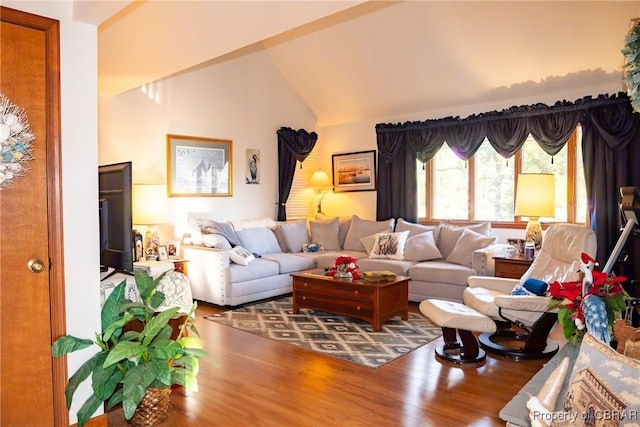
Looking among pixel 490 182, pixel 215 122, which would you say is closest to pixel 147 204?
pixel 215 122

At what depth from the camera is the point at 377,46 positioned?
6.02 metres

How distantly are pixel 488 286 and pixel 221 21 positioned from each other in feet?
10.2

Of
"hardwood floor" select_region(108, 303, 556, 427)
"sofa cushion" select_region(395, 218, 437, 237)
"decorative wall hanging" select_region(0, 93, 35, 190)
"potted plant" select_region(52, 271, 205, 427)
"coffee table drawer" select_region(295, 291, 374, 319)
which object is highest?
"decorative wall hanging" select_region(0, 93, 35, 190)

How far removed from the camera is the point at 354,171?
739 cm

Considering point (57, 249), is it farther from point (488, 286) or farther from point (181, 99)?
point (181, 99)

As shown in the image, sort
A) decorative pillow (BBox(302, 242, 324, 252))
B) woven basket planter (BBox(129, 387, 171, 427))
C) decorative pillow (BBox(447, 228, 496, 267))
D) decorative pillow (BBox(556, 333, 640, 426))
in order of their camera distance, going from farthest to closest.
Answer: decorative pillow (BBox(302, 242, 324, 252))
decorative pillow (BBox(447, 228, 496, 267))
woven basket planter (BBox(129, 387, 171, 427))
decorative pillow (BBox(556, 333, 640, 426))

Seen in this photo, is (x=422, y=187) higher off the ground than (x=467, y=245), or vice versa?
(x=422, y=187)

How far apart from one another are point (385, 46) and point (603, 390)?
517 cm

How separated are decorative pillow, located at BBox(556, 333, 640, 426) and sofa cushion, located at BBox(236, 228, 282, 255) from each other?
4.79 meters

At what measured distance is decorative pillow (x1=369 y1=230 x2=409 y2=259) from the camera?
19.4 ft

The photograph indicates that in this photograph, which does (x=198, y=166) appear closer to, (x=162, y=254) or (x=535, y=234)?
(x=162, y=254)

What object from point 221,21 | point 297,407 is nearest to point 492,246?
point 297,407

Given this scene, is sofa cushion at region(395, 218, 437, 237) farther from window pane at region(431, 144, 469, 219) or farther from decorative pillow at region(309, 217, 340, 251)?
decorative pillow at region(309, 217, 340, 251)

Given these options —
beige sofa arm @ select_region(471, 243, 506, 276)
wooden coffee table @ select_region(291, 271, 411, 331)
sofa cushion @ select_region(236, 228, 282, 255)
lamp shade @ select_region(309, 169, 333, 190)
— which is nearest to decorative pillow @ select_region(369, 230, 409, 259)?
beige sofa arm @ select_region(471, 243, 506, 276)
